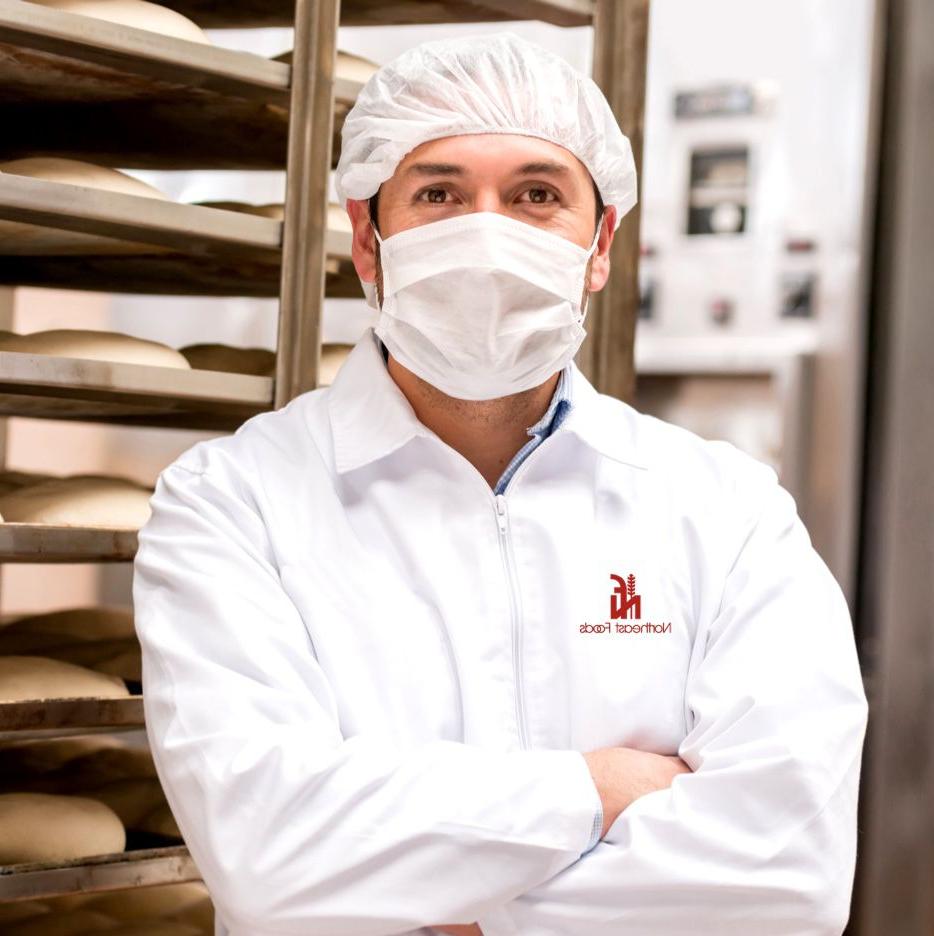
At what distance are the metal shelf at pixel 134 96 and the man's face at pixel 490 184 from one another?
1.10 feet

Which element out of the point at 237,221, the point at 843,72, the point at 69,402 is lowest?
the point at 69,402

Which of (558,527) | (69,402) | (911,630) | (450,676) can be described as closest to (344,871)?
(450,676)

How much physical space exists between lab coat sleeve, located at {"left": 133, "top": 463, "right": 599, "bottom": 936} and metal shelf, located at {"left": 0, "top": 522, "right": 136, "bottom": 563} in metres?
0.36

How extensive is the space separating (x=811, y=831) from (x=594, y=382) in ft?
2.83

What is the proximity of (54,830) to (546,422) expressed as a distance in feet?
2.78

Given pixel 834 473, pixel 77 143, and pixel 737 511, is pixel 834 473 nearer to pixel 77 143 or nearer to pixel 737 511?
pixel 737 511

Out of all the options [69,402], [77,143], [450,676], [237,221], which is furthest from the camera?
[77,143]

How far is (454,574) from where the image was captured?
1481 mm

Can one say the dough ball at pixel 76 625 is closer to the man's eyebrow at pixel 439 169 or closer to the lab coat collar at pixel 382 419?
the lab coat collar at pixel 382 419

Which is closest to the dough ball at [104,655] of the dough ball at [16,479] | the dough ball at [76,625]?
the dough ball at [76,625]

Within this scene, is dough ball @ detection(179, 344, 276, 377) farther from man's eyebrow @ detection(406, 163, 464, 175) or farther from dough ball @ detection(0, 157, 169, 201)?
man's eyebrow @ detection(406, 163, 464, 175)

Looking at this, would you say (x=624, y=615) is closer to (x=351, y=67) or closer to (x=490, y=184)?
(x=490, y=184)

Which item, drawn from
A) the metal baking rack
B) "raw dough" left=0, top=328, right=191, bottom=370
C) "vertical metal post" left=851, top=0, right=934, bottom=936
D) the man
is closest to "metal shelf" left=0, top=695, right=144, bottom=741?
the metal baking rack

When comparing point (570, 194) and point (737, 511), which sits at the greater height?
point (570, 194)
